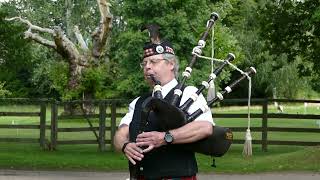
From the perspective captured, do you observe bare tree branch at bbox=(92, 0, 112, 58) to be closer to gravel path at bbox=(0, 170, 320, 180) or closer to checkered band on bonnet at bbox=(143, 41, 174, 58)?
gravel path at bbox=(0, 170, 320, 180)

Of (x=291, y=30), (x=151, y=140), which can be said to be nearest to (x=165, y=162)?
(x=151, y=140)

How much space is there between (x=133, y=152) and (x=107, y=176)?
27.5 ft

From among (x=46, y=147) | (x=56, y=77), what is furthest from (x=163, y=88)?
(x=56, y=77)

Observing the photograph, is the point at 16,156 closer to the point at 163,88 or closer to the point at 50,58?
the point at 163,88

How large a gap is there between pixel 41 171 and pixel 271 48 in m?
8.32

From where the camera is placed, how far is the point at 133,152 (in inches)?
142

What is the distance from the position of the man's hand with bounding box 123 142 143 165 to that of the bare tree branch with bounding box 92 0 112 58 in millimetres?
26623

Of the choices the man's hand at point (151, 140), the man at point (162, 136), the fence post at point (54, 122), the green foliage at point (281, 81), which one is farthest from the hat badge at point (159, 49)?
the green foliage at point (281, 81)

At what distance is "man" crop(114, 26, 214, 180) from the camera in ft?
11.7

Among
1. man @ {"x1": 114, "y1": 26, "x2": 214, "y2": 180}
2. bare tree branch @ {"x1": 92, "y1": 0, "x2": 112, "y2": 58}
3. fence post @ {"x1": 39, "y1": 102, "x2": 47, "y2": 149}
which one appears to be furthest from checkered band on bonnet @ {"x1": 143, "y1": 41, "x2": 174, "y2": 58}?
bare tree branch @ {"x1": 92, "y1": 0, "x2": 112, "y2": 58}

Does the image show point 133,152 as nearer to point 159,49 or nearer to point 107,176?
point 159,49

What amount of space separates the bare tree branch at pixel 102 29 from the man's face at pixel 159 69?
2638 centimetres

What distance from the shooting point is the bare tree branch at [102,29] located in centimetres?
3025

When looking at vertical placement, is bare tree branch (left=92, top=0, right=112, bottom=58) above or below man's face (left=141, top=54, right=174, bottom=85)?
above
